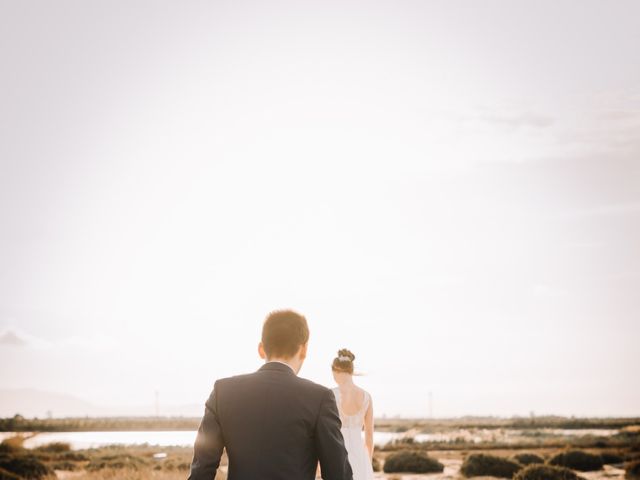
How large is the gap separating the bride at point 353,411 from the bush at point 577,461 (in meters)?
28.5

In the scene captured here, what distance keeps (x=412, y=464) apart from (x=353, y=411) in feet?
89.2

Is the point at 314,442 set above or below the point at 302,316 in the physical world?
below

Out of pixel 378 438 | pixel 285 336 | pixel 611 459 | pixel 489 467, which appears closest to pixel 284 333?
pixel 285 336

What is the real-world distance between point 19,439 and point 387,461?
2520 centimetres

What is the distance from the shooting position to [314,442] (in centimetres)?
370

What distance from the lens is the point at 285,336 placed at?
12.8ft

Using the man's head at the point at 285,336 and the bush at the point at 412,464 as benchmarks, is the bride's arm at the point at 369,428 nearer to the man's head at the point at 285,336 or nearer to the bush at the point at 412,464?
the man's head at the point at 285,336

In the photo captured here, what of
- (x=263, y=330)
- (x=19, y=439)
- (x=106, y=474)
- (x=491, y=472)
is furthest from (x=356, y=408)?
(x=19, y=439)

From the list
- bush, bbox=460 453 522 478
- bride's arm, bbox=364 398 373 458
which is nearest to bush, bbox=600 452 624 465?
bush, bbox=460 453 522 478

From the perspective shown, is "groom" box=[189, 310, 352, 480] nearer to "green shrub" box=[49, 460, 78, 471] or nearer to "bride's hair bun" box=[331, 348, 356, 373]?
"bride's hair bun" box=[331, 348, 356, 373]

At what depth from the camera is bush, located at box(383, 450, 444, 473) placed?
3488cm

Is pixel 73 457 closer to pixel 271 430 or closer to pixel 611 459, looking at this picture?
pixel 611 459

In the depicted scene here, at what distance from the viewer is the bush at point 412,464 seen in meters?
34.9

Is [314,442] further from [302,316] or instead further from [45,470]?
[45,470]
